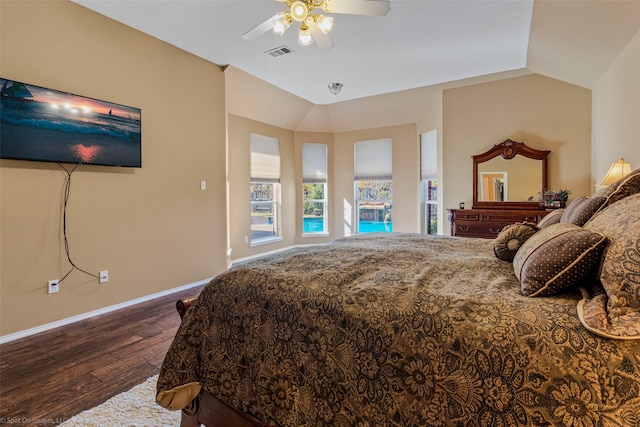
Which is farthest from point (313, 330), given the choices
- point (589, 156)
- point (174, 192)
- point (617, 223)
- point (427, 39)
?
point (589, 156)

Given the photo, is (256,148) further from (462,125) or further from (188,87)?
(462,125)

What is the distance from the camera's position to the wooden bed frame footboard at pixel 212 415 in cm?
124

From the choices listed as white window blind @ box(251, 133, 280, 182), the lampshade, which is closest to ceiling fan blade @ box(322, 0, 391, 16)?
the lampshade

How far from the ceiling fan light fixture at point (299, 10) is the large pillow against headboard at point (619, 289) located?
7.46 feet

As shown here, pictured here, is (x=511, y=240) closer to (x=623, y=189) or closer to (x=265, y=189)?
(x=623, y=189)

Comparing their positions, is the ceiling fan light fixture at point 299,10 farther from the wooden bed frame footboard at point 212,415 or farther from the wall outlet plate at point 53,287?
the wall outlet plate at point 53,287

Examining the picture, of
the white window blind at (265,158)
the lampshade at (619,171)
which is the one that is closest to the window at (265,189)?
the white window blind at (265,158)

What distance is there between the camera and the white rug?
60.7 inches

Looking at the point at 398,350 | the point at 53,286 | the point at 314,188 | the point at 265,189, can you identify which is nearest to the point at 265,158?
the point at 265,189

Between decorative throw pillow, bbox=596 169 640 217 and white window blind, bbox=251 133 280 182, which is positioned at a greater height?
white window blind, bbox=251 133 280 182

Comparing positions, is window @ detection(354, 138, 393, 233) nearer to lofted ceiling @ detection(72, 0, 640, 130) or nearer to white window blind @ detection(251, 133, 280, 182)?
white window blind @ detection(251, 133, 280, 182)

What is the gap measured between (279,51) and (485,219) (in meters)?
3.60

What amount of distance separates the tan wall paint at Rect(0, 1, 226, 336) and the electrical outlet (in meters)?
0.04

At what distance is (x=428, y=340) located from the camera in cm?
93
